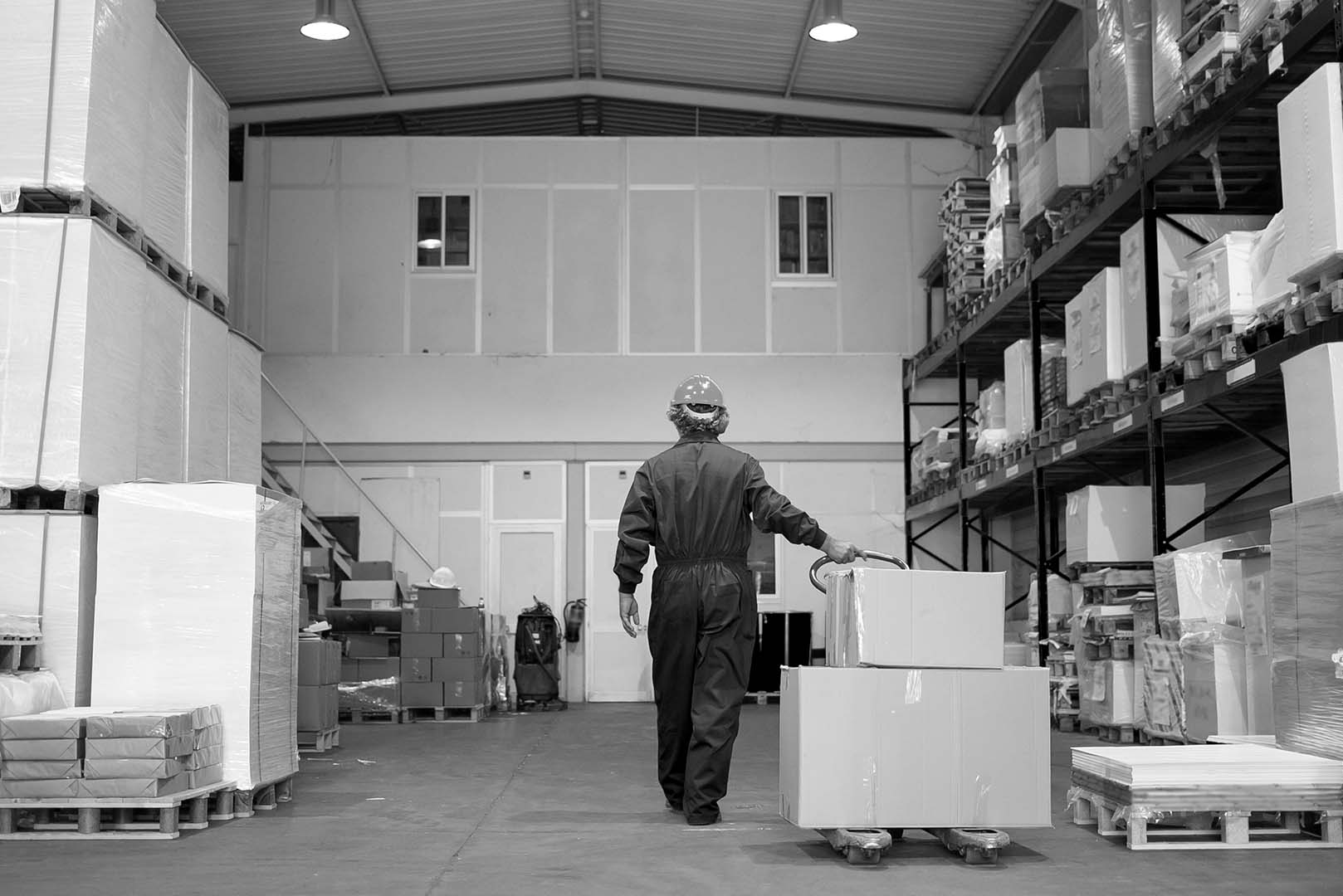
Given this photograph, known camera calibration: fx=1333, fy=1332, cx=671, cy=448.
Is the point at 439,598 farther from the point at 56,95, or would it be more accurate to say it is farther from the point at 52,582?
the point at 56,95

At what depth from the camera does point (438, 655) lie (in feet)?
43.1

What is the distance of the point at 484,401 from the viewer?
16516mm

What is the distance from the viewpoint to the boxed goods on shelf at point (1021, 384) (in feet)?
37.2

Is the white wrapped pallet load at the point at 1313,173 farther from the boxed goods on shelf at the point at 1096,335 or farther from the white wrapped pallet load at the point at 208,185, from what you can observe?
the white wrapped pallet load at the point at 208,185

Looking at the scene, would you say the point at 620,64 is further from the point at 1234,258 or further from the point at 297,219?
the point at 1234,258

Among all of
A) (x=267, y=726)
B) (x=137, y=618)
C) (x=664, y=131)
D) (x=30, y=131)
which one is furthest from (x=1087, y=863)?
(x=664, y=131)

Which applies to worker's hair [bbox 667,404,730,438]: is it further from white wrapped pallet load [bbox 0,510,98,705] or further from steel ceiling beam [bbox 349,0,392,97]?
steel ceiling beam [bbox 349,0,392,97]

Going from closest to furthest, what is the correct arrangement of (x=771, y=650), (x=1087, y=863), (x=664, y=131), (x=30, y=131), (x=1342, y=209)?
(x=1087, y=863) < (x=1342, y=209) < (x=30, y=131) < (x=771, y=650) < (x=664, y=131)

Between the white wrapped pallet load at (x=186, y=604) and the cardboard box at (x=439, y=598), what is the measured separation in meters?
6.90

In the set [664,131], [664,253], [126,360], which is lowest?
[126,360]

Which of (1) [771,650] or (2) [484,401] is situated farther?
(2) [484,401]

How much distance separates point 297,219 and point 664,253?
465 cm

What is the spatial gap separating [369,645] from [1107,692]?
728 centimetres

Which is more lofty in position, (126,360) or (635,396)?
(635,396)
